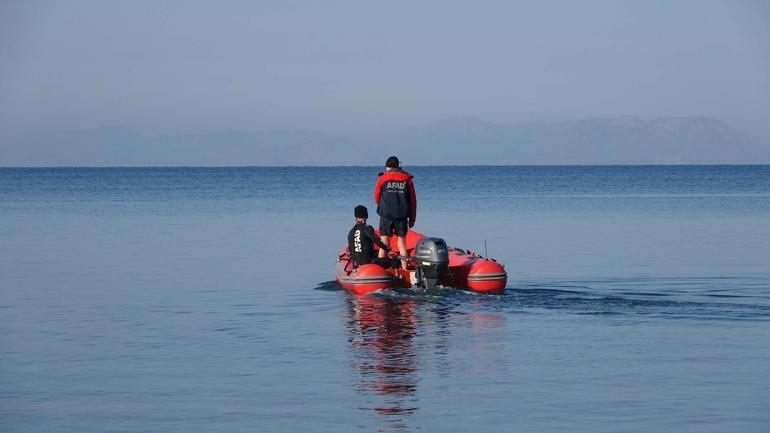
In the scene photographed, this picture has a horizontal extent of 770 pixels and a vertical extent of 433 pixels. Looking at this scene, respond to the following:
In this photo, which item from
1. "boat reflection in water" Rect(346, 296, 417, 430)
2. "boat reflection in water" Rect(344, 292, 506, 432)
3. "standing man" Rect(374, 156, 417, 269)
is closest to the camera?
"boat reflection in water" Rect(346, 296, 417, 430)

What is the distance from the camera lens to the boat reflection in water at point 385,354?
10.8 metres

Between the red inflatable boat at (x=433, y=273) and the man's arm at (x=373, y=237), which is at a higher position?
the man's arm at (x=373, y=237)

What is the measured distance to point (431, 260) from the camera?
57.8 feet

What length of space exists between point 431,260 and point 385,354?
4.47 meters

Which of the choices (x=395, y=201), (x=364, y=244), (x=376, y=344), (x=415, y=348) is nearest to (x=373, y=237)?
(x=364, y=244)

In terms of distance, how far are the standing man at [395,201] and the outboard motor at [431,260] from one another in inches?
23.6

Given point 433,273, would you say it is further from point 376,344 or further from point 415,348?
point 415,348

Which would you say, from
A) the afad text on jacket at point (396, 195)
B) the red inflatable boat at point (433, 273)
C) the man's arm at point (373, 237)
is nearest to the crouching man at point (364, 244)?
the man's arm at point (373, 237)

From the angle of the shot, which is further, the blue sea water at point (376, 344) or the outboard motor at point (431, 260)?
the outboard motor at point (431, 260)

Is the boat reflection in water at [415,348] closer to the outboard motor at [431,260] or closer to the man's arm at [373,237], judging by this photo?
the outboard motor at [431,260]

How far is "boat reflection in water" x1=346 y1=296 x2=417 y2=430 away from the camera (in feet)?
35.4

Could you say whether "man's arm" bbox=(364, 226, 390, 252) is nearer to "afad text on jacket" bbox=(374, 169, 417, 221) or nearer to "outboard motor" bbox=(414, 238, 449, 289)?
"afad text on jacket" bbox=(374, 169, 417, 221)

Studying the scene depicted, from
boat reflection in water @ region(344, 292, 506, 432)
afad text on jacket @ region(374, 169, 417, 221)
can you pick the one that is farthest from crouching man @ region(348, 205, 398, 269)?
boat reflection in water @ region(344, 292, 506, 432)

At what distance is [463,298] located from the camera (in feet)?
58.0
